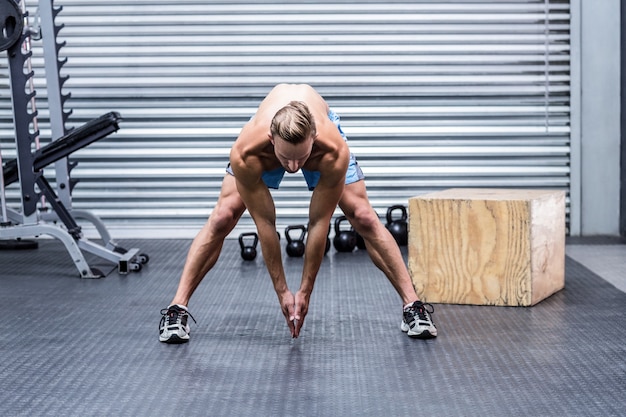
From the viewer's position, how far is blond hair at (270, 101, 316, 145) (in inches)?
94.3

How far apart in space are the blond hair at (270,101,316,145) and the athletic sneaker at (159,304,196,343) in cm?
86

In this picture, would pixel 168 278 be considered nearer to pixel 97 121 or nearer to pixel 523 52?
pixel 97 121

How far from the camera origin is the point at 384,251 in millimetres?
3082

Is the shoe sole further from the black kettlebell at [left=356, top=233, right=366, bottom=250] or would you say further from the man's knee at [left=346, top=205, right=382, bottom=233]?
the black kettlebell at [left=356, top=233, right=366, bottom=250]

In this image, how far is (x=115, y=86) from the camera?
5559 mm

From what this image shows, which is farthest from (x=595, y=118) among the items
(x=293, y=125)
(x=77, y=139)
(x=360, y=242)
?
(x=293, y=125)

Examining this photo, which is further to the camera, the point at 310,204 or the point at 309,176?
the point at 309,176

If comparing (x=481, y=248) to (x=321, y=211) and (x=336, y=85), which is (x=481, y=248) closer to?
(x=321, y=211)

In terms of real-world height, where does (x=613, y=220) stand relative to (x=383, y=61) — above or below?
below

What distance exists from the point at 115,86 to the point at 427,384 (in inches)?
143

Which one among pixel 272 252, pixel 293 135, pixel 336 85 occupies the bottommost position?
pixel 272 252

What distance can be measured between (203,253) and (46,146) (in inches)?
61.6

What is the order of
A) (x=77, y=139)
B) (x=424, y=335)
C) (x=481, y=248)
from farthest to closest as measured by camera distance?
1. (x=77, y=139)
2. (x=481, y=248)
3. (x=424, y=335)

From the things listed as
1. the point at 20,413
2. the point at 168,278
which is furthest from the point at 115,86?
the point at 20,413
